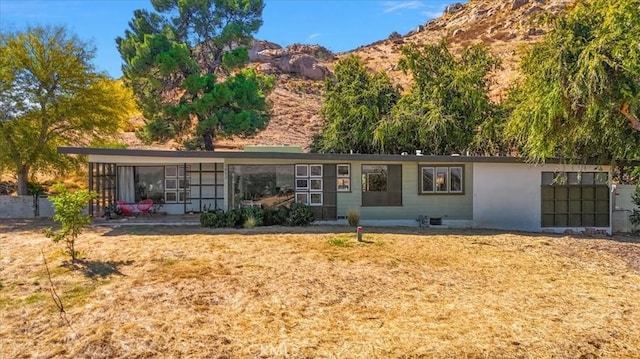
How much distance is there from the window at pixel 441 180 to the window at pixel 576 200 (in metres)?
3.07

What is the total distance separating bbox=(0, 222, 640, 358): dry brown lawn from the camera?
6613 millimetres

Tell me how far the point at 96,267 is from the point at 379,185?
975 centimetres

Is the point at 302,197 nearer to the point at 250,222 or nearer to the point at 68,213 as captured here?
the point at 250,222

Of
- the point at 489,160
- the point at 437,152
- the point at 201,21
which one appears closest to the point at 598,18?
the point at 489,160

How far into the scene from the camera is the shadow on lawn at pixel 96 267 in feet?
31.8

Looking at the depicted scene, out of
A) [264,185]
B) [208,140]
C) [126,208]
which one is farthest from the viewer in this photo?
[208,140]

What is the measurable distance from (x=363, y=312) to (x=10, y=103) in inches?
728

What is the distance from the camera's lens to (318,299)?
8430 millimetres

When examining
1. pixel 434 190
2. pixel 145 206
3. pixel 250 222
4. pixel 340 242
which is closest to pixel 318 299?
pixel 340 242

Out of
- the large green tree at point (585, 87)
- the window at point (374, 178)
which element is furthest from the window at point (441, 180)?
the large green tree at point (585, 87)

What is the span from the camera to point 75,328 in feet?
23.0

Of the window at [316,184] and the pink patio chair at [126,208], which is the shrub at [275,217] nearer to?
the window at [316,184]

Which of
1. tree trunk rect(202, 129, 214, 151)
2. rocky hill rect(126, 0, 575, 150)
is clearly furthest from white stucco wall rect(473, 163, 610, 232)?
rocky hill rect(126, 0, 575, 150)

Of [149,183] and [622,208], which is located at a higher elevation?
[149,183]
